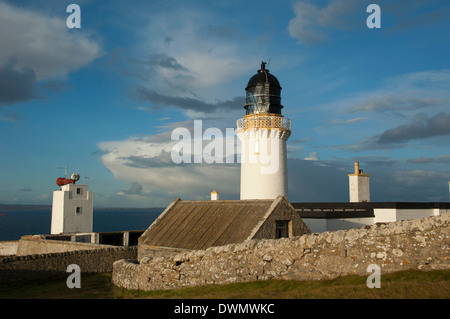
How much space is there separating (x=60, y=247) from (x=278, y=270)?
19724 millimetres

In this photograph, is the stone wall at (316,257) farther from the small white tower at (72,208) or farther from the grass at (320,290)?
the small white tower at (72,208)

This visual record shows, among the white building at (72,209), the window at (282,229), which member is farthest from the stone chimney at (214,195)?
the white building at (72,209)

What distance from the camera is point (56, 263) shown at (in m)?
18.8

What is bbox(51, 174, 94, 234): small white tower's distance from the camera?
44.7 metres

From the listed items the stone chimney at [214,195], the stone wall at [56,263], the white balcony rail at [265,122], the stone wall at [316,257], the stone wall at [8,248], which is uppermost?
the white balcony rail at [265,122]

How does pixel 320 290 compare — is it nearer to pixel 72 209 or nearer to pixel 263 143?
pixel 263 143

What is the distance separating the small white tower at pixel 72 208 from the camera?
44.7m

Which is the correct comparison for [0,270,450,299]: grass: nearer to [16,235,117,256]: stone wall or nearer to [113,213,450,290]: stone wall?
[113,213,450,290]: stone wall

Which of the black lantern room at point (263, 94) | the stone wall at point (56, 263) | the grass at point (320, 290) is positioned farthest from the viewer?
the black lantern room at point (263, 94)

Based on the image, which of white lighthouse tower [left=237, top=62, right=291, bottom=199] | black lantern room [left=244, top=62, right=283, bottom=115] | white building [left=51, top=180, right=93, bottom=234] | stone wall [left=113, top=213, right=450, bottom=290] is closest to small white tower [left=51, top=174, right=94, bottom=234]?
white building [left=51, top=180, right=93, bottom=234]

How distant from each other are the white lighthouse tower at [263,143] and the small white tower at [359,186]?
9.00 metres

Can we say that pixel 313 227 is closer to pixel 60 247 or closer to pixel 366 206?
pixel 366 206

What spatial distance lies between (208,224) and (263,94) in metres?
10.6
